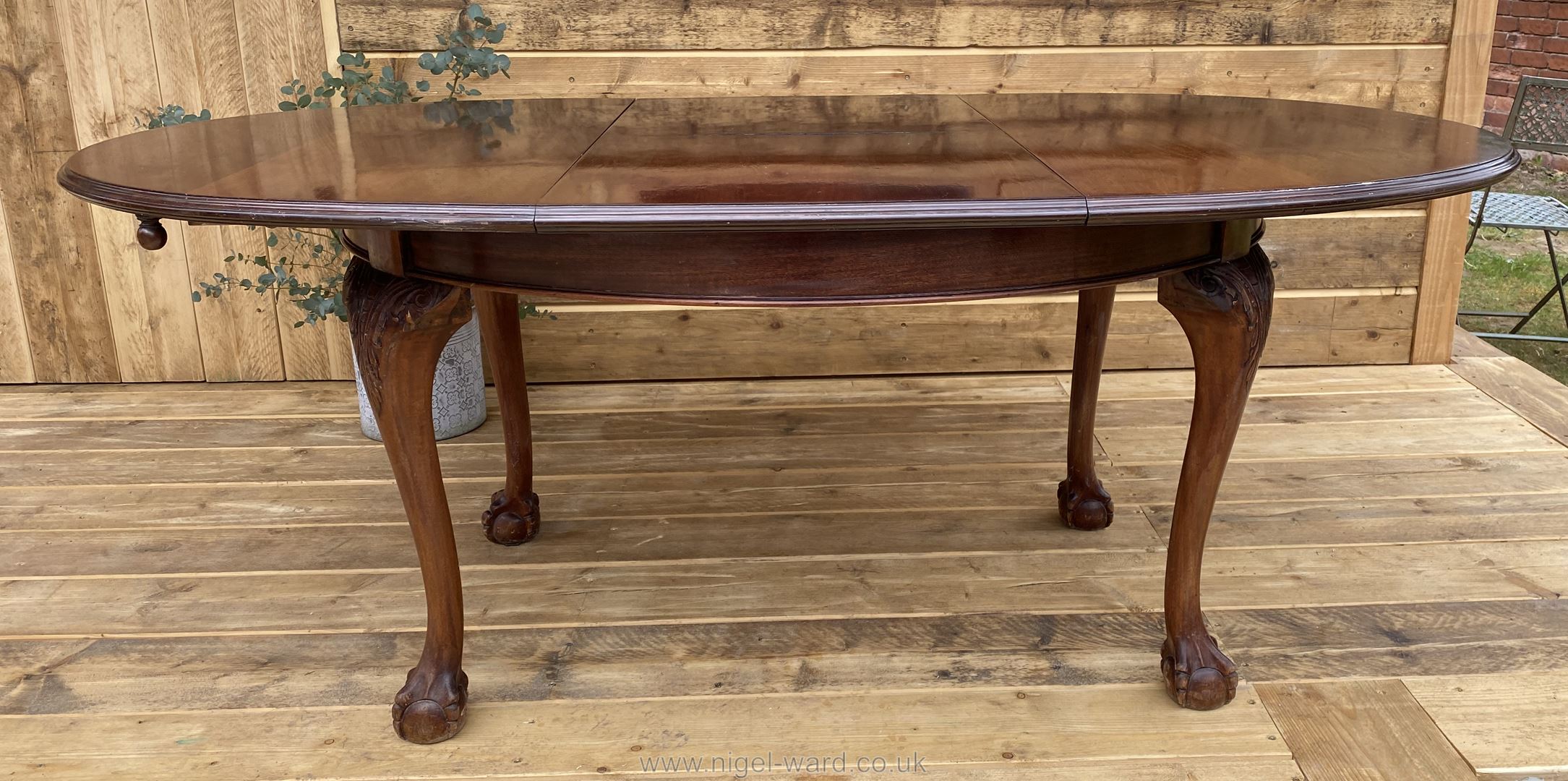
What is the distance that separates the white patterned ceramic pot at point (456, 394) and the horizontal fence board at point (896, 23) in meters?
0.75

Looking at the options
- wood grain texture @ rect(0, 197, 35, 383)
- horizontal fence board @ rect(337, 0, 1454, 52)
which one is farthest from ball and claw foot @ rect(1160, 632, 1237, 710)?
wood grain texture @ rect(0, 197, 35, 383)

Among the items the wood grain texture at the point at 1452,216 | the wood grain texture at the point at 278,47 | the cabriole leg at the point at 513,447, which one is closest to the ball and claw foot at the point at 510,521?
the cabriole leg at the point at 513,447

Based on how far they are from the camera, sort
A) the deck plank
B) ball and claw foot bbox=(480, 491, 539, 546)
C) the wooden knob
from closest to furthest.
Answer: the wooden knob → the deck plank → ball and claw foot bbox=(480, 491, 539, 546)

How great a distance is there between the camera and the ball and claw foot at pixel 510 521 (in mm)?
2166

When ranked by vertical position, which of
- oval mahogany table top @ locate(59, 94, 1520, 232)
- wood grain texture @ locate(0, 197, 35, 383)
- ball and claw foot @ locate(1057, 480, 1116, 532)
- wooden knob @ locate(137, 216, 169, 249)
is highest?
oval mahogany table top @ locate(59, 94, 1520, 232)

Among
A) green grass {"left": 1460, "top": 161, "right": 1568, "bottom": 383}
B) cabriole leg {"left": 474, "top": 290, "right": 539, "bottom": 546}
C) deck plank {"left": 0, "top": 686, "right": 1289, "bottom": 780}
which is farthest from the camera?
green grass {"left": 1460, "top": 161, "right": 1568, "bottom": 383}

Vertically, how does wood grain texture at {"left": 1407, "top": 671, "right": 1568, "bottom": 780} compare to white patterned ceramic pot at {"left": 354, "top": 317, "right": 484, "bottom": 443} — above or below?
below

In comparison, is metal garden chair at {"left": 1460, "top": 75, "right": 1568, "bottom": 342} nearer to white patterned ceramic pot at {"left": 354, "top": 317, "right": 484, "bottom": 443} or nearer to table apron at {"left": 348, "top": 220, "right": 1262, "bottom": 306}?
table apron at {"left": 348, "top": 220, "right": 1262, "bottom": 306}

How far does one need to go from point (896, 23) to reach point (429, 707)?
77.9 inches

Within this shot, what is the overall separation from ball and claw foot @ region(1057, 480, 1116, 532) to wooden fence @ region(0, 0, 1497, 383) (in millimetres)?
929

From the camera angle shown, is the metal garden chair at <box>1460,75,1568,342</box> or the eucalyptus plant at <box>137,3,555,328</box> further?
the metal garden chair at <box>1460,75,1568,342</box>

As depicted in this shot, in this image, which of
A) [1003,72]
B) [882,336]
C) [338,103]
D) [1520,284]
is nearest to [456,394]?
[338,103]

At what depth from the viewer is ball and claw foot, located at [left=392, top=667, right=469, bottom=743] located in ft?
5.17

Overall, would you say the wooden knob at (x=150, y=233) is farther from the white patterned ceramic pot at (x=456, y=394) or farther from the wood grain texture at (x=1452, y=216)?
the wood grain texture at (x=1452, y=216)
